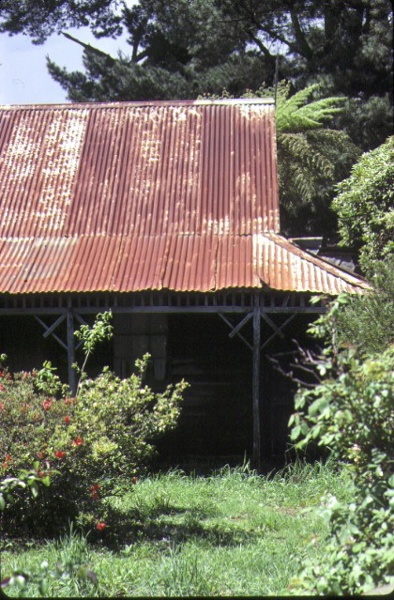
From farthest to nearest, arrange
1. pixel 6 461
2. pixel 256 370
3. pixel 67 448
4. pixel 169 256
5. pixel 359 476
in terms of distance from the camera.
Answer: pixel 169 256 → pixel 256 370 → pixel 67 448 → pixel 6 461 → pixel 359 476

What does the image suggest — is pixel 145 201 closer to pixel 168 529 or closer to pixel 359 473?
pixel 168 529

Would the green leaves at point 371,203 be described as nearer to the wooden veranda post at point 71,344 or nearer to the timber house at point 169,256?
the timber house at point 169,256

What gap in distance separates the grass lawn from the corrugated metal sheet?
2.63 m

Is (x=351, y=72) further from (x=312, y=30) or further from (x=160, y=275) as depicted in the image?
(x=160, y=275)

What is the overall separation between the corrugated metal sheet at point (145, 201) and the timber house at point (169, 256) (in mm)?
28

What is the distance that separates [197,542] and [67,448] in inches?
57.2

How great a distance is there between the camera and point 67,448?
796 centimetres

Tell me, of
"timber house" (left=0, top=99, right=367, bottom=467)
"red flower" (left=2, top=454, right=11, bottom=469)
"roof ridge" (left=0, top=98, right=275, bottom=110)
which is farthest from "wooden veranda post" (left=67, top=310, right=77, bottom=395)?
"roof ridge" (left=0, top=98, right=275, bottom=110)

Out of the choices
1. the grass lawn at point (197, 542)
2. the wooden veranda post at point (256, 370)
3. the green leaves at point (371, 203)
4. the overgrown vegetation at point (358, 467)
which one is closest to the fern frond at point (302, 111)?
the green leaves at point (371, 203)

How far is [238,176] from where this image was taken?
14570 millimetres

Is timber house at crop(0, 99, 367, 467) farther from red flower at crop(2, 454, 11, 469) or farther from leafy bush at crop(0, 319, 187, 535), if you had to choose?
red flower at crop(2, 454, 11, 469)

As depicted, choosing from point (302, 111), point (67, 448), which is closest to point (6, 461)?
point (67, 448)

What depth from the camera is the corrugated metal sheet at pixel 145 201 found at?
12.3 m

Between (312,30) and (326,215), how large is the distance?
5.38 metres
